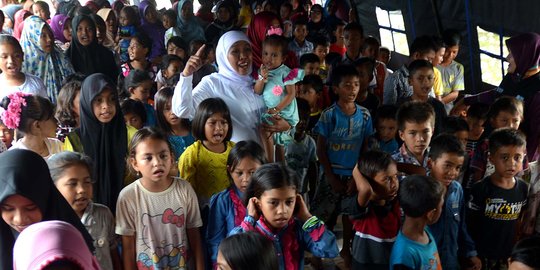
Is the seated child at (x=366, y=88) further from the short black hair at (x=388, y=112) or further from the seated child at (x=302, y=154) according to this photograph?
the seated child at (x=302, y=154)

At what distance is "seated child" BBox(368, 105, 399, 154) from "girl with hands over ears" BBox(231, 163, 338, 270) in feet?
5.20

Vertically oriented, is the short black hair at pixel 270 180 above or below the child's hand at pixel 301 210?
above

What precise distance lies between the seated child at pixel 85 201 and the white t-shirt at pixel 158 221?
0.25 feet

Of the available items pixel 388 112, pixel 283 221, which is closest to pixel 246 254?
pixel 283 221

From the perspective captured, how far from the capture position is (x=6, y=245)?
1.79 m

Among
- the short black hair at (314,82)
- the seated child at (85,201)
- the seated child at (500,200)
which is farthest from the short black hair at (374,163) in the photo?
the short black hair at (314,82)

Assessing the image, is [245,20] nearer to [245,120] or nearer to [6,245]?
[245,120]

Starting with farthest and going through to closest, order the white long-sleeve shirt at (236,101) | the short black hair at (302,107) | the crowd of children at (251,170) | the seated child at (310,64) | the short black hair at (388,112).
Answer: the seated child at (310,64)
the short black hair at (302,107)
the short black hair at (388,112)
the white long-sleeve shirt at (236,101)
the crowd of children at (251,170)

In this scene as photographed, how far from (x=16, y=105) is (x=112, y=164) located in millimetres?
588

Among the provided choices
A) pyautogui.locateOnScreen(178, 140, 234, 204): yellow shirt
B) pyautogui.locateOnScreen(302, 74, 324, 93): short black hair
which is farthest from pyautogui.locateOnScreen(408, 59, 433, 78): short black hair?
pyautogui.locateOnScreen(178, 140, 234, 204): yellow shirt

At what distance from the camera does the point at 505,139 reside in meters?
2.72

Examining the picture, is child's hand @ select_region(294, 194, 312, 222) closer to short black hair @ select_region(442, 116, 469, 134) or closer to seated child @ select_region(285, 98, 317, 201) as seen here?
seated child @ select_region(285, 98, 317, 201)

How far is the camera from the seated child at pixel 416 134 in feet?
9.16

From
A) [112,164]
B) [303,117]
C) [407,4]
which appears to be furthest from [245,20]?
[112,164]
